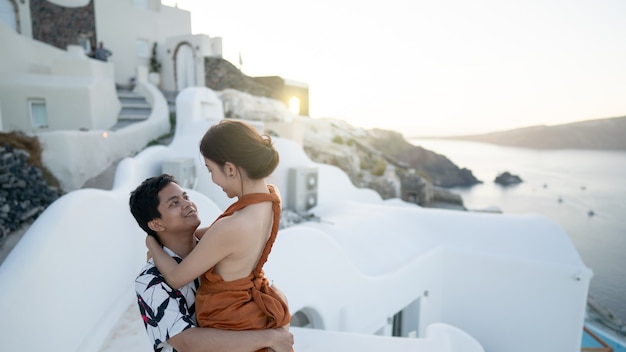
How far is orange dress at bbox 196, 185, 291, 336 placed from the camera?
1.43m

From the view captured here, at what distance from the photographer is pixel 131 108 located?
14953mm

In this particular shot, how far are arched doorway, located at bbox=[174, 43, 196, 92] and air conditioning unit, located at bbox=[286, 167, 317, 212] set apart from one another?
12.3 metres

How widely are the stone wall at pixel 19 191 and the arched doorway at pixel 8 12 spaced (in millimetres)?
11322

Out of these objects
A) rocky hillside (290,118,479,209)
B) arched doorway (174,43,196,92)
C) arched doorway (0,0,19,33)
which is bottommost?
rocky hillside (290,118,479,209)

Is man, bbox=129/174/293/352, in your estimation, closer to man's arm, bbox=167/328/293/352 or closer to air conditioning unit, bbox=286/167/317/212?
man's arm, bbox=167/328/293/352

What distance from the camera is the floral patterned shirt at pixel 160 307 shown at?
56.6 inches

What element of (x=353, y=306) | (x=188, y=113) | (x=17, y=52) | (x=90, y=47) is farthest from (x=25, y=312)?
(x=90, y=47)

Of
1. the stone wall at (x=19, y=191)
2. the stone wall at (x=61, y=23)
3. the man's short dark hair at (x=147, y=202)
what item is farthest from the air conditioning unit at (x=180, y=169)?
the stone wall at (x=61, y=23)

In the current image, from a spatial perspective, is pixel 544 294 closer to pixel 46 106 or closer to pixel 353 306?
pixel 353 306

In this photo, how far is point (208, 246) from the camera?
1.33 m

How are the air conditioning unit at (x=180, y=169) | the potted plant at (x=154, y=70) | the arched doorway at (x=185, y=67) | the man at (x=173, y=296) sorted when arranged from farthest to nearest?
the arched doorway at (x=185, y=67)
the potted plant at (x=154, y=70)
the air conditioning unit at (x=180, y=169)
the man at (x=173, y=296)

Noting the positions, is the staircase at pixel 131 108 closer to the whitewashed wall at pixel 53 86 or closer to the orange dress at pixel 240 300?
the whitewashed wall at pixel 53 86

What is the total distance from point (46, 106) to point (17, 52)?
180cm

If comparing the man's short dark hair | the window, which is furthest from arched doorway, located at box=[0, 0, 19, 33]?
the man's short dark hair
